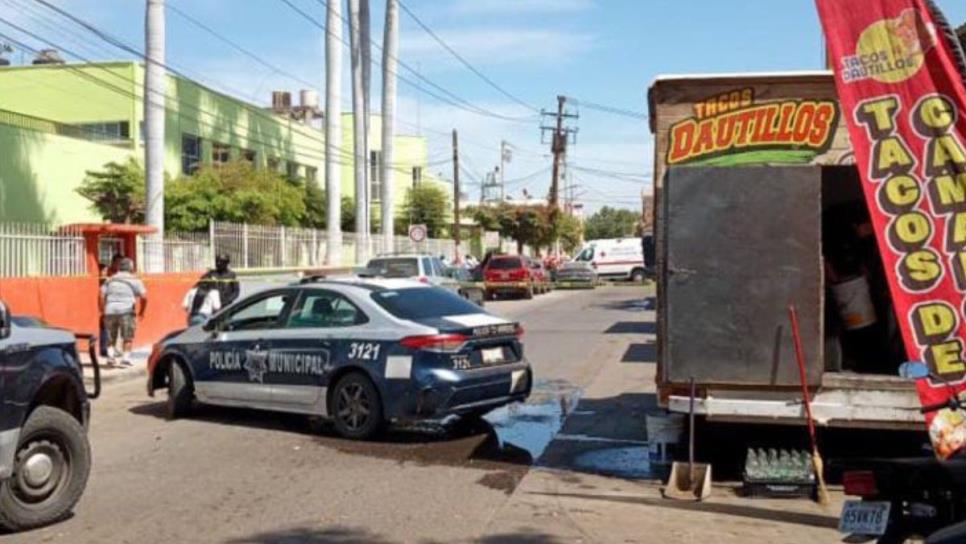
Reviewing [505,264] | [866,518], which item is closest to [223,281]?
[866,518]

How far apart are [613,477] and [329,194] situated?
3115cm

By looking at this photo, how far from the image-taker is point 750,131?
7.91 m

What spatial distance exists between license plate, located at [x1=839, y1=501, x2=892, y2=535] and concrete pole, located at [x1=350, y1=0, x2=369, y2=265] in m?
36.1

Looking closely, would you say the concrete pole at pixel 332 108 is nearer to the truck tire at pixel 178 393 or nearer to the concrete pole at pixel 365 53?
the concrete pole at pixel 365 53

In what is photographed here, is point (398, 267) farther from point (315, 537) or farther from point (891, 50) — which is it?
point (891, 50)

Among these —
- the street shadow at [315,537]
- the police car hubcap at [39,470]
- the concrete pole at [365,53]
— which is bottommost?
the street shadow at [315,537]

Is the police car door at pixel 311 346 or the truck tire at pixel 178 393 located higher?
the police car door at pixel 311 346

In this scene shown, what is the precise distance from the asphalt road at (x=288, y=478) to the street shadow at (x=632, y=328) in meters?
9.69

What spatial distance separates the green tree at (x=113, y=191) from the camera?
31.1m

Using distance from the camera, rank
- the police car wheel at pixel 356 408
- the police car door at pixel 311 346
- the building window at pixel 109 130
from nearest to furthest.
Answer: the police car wheel at pixel 356 408 < the police car door at pixel 311 346 < the building window at pixel 109 130

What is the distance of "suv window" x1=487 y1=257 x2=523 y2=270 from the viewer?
129 feet

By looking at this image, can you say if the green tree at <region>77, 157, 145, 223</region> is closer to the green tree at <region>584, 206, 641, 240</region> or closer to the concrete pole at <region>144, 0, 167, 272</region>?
the concrete pole at <region>144, 0, 167, 272</region>

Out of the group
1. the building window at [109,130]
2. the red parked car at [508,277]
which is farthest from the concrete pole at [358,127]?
the building window at [109,130]

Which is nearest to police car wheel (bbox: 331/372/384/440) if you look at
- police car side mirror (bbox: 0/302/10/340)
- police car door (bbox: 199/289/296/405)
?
police car door (bbox: 199/289/296/405)
